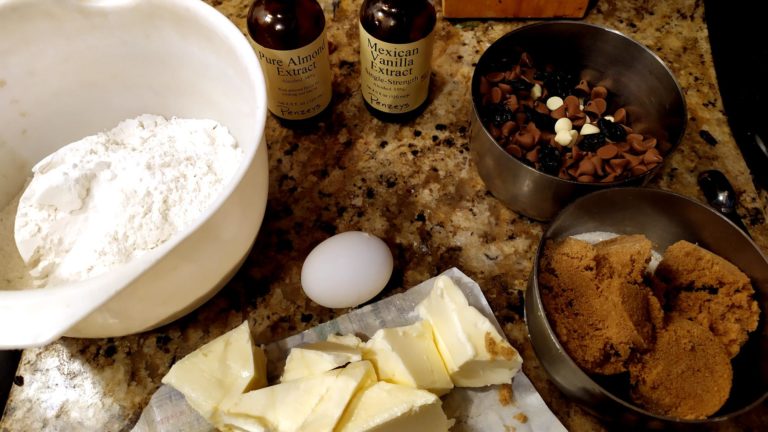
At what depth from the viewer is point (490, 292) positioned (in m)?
0.79

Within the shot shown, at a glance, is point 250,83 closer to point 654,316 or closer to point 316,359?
point 316,359

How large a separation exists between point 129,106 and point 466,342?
0.63 m

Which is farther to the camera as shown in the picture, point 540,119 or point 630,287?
point 540,119

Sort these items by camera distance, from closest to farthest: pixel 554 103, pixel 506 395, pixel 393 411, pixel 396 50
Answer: pixel 393 411 < pixel 506 395 < pixel 396 50 < pixel 554 103

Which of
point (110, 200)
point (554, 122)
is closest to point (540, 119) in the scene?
point (554, 122)

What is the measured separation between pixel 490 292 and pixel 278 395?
0.34 m

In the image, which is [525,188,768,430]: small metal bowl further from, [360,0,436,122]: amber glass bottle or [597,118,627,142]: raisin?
[360,0,436,122]: amber glass bottle

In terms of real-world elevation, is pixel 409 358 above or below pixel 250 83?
below

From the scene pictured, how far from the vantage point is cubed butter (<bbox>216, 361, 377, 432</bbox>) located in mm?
587

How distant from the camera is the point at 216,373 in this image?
63 centimetres

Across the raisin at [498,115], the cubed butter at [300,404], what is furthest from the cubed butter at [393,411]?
the raisin at [498,115]

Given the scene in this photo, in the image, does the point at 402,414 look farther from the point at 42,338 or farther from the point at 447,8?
the point at 447,8

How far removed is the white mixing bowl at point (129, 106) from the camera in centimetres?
51

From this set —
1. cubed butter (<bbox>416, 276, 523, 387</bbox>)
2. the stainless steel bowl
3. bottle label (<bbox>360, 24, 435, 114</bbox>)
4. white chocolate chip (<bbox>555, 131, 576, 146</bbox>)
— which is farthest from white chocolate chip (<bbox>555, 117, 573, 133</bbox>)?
cubed butter (<bbox>416, 276, 523, 387</bbox>)
